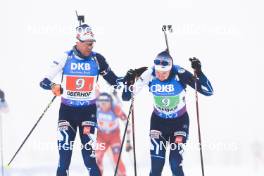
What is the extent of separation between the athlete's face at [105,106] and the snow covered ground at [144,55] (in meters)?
7.51

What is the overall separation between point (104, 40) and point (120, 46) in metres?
0.74

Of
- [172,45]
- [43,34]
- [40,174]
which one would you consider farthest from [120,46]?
[40,174]

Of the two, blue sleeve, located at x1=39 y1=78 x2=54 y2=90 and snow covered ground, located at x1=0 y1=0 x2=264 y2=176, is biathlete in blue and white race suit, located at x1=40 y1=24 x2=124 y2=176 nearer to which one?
blue sleeve, located at x1=39 y1=78 x2=54 y2=90

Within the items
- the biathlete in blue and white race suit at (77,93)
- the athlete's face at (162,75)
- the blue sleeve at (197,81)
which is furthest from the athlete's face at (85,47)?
the blue sleeve at (197,81)

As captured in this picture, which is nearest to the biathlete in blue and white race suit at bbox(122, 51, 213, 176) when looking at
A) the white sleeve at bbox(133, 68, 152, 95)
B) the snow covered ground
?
the white sleeve at bbox(133, 68, 152, 95)

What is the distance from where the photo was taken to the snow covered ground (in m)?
27.6

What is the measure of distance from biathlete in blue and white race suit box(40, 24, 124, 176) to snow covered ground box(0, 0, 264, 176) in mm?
12110

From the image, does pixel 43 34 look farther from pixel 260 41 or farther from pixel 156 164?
pixel 156 164

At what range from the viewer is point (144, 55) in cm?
2975

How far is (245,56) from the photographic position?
3506 cm

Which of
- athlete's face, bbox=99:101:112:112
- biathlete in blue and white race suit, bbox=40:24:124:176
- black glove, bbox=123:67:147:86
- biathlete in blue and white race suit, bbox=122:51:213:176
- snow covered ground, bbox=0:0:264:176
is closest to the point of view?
biathlete in blue and white race suit, bbox=40:24:124:176

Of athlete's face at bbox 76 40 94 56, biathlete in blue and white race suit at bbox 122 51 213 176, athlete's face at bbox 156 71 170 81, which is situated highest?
athlete's face at bbox 76 40 94 56

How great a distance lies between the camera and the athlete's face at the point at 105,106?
16578 mm

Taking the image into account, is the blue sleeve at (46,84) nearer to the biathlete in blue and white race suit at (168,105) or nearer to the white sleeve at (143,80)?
the biathlete in blue and white race suit at (168,105)
